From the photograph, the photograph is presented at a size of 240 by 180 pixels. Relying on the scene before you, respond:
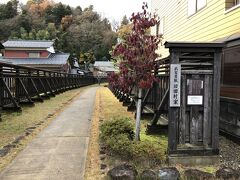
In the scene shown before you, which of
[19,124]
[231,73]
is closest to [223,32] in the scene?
[231,73]

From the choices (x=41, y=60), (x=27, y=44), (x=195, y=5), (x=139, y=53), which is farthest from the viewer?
(x=27, y=44)

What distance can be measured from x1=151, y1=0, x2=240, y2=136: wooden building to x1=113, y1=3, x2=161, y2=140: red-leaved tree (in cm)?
118

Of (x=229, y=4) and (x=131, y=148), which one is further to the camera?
(x=229, y=4)

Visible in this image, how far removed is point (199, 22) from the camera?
1088 cm

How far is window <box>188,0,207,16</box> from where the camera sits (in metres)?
10.7

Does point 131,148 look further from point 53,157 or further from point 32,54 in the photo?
point 32,54

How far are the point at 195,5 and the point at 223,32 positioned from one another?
297cm

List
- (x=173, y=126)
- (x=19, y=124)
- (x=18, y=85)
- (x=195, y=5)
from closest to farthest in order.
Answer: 1. (x=173, y=126)
2. (x=19, y=124)
3. (x=195, y=5)
4. (x=18, y=85)

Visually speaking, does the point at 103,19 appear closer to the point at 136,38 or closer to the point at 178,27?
the point at 178,27

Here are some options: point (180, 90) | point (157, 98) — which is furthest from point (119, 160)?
point (157, 98)

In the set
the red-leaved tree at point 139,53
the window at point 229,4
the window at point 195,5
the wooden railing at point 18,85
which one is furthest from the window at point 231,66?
the wooden railing at point 18,85

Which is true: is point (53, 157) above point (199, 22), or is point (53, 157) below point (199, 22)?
below

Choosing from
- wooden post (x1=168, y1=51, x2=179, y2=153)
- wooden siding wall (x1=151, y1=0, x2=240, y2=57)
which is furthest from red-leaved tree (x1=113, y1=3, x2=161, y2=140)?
wooden siding wall (x1=151, y1=0, x2=240, y2=57)

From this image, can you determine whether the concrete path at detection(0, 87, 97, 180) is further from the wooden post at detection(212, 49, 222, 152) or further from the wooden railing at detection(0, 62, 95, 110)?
the wooden railing at detection(0, 62, 95, 110)
